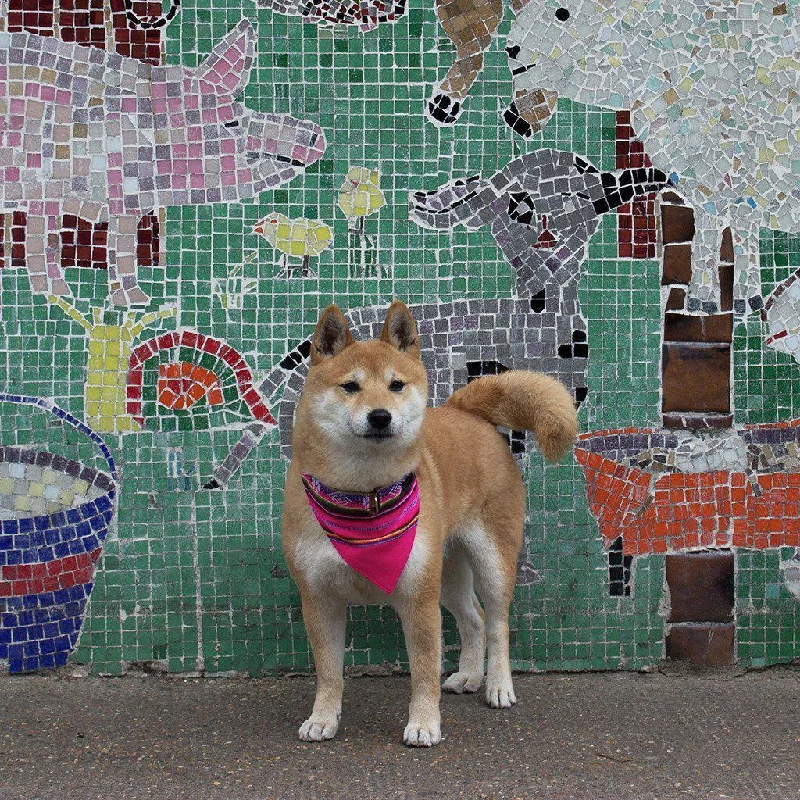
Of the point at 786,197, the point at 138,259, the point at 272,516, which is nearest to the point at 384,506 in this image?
the point at 272,516

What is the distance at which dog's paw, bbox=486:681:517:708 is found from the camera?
474 centimetres

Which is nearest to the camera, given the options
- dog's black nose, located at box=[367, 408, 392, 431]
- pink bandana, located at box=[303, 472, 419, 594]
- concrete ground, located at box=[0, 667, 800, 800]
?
concrete ground, located at box=[0, 667, 800, 800]

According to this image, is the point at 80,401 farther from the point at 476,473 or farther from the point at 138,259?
the point at 476,473

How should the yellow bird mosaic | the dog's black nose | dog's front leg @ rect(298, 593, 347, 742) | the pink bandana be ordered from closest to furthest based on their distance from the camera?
the dog's black nose → the pink bandana → dog's front leg @ rect(298, 593, 347, 742) → the yellow bird mosaic

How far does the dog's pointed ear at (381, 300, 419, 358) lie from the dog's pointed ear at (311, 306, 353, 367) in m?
0.17

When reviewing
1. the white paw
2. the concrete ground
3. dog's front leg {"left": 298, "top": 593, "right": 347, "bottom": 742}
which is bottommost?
the concrete ground

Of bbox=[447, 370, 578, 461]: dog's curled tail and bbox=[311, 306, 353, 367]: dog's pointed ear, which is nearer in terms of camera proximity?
bbox=[311, 306, 353, 367]: dog's pointed ear

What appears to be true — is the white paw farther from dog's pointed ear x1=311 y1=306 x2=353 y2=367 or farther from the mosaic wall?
dog's pointed ear x1=311 y1=306 x2=353 y2=367

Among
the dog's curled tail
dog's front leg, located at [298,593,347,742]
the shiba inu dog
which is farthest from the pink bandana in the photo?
the dog's curled tail

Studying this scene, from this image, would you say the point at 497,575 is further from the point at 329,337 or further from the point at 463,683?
the point at 329,337

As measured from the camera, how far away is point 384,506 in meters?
4.24

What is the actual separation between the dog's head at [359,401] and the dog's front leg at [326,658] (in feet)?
2.01

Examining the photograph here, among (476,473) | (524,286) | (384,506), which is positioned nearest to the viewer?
(384,506)

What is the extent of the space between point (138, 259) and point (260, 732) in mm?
2236
